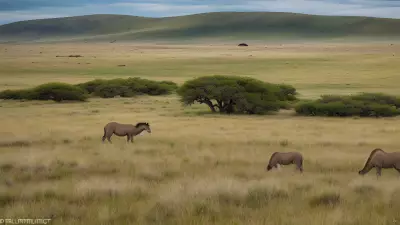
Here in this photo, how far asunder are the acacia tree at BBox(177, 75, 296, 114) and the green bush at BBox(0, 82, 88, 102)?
13140 millimetres

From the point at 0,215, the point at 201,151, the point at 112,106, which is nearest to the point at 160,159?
the point at 201,151

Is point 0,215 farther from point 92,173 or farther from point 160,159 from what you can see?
point 160,159

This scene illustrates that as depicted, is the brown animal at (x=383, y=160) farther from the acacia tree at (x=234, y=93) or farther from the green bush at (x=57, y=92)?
the green bush at (x=57, y=92)

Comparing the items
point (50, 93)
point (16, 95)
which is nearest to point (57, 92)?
point (50, 93)

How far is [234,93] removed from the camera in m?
37.1

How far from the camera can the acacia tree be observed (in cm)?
3669

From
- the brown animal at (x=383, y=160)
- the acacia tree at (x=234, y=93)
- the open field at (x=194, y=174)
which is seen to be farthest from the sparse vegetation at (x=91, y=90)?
the brown animal at (x=383, y=160)

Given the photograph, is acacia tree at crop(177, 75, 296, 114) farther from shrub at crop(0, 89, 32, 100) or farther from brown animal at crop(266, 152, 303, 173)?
brown animal at crop(266, 152, 303, 173)

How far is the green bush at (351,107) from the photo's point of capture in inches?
1403

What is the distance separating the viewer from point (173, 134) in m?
23.3

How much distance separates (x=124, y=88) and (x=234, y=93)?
60.4 ft

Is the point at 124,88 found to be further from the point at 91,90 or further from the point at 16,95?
the point at 16,95

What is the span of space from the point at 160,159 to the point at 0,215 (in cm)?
750

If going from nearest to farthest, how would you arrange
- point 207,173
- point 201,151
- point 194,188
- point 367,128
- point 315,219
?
1. point 315,219
2. point 194,188
3. point 207,173
4. point 201,151
5. point 367,128
